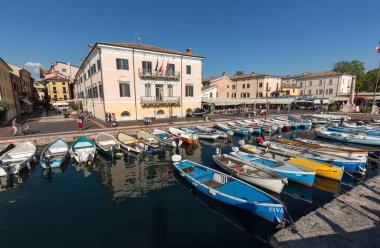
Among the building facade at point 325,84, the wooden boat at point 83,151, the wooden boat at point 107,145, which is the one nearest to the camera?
the wooden boat at point 83,151

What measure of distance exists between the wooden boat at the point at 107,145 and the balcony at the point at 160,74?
48.0 ft

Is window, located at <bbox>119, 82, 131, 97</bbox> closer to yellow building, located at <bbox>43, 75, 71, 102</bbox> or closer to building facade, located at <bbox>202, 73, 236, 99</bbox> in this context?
building facade, located at <bbox>202, 73, 236, 99</bbox>

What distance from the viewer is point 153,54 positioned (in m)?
31.6

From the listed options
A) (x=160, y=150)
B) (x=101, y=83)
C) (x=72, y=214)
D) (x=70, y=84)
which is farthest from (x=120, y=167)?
(x=70, y=84)

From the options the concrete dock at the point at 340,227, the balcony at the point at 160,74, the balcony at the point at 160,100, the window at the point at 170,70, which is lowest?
the concrete dock at the point at 340,227

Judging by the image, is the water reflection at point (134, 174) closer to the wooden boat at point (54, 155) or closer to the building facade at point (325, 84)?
the wooden boat at point (54, 155)

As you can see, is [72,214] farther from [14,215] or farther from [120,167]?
[120,167]

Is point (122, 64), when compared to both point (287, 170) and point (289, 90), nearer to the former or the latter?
point (287, 170)

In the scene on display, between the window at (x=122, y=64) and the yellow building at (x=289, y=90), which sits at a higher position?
the window at (x=122, y=64)

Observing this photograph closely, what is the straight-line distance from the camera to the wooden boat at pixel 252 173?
411 inches

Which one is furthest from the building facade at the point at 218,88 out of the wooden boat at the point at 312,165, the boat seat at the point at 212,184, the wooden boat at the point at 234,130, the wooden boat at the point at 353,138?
the boat seat at the point at 212,184

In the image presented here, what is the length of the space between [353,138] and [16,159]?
112 ft

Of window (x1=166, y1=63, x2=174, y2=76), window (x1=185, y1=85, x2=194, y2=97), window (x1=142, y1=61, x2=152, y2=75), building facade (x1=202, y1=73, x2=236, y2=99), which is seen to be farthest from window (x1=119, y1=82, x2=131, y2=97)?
building facade (x1=202, y1=73, x2=236, y2=99)

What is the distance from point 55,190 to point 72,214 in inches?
136
